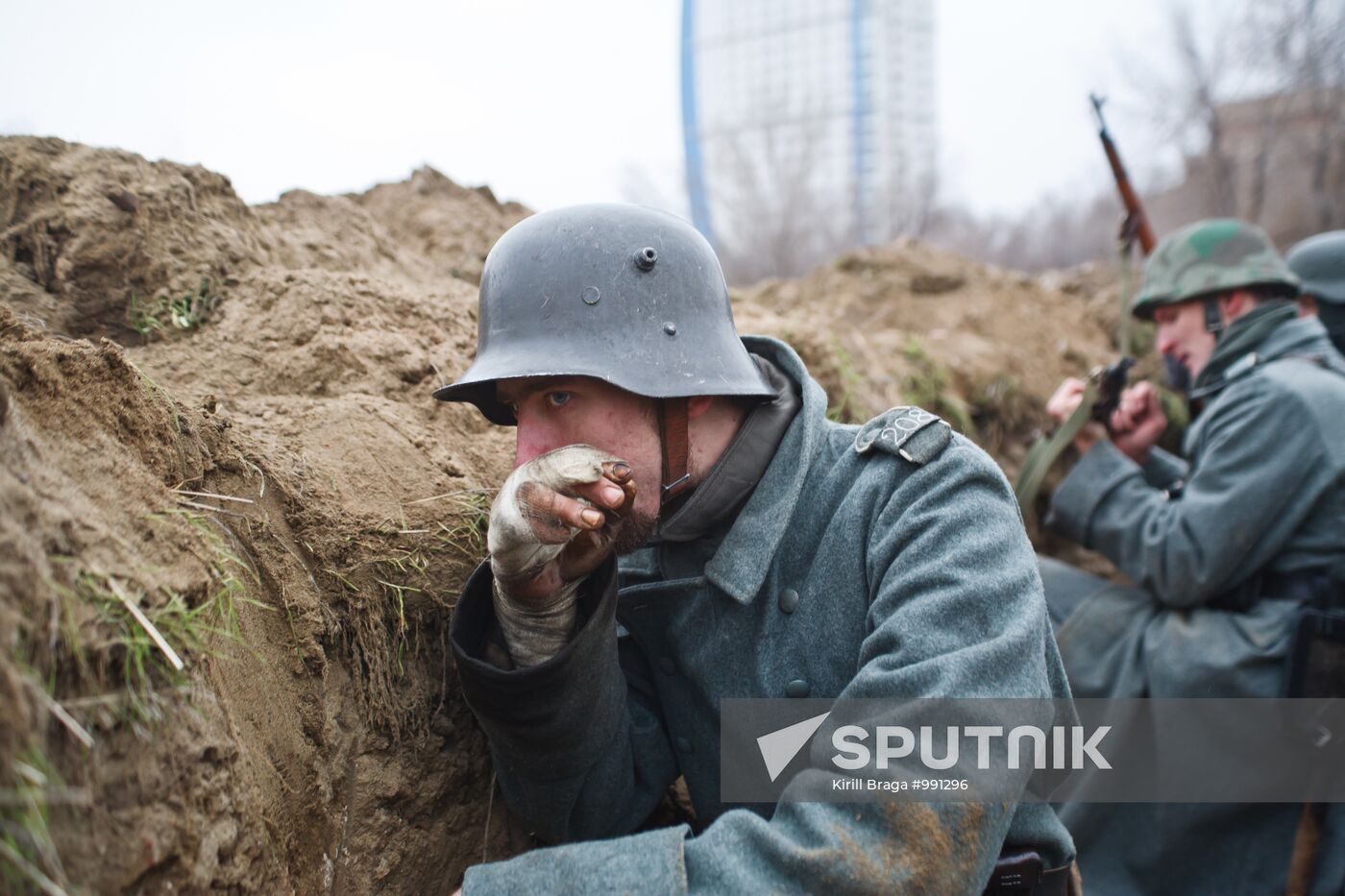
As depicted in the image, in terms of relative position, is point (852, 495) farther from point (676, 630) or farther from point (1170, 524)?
point (1170, 524)

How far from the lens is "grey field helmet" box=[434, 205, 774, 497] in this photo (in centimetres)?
206

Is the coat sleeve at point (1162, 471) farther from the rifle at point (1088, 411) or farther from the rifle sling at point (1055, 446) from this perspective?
the rifle sling at point (1055, 446)

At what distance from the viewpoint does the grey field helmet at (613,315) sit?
206 centimetres

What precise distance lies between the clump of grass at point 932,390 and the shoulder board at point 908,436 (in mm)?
2412

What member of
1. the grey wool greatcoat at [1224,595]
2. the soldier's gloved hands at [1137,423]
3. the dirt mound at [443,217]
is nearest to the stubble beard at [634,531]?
the dirt mound at [443,217]

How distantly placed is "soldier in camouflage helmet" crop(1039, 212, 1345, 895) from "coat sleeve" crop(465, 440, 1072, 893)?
1.96 m

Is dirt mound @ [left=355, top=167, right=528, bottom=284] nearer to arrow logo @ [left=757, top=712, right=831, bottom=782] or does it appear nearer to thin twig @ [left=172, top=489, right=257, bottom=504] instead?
thin twig @ [left=172, top=489, right=257, bottom=504]

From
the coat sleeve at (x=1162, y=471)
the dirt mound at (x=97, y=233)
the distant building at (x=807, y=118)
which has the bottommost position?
the coat sleeve at (x=1162, y=471)

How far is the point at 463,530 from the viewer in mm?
2371

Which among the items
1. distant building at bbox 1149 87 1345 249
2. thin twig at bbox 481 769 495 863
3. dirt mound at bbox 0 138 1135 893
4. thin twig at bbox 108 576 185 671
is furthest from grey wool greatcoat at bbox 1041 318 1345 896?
distant building at bbox 1149 87 1345 249

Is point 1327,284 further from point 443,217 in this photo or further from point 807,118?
point 807,118

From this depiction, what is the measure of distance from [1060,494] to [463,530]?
2.73 meters

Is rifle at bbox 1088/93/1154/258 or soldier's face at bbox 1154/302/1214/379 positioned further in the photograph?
rifle at bbox 1088/93/1154/258

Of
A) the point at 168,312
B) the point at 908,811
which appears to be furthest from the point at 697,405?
the point at 168,312
